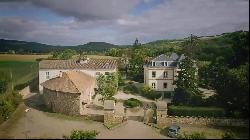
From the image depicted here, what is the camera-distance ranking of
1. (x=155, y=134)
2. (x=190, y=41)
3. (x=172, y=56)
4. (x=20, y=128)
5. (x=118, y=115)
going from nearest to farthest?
(x=155, y=134)
(x=20, y=128)
(x=118, y=115)
(x=190, y=41)
(x=172, y=56)

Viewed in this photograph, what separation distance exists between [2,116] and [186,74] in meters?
28.6

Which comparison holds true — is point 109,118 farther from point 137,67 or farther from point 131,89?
point 137,67

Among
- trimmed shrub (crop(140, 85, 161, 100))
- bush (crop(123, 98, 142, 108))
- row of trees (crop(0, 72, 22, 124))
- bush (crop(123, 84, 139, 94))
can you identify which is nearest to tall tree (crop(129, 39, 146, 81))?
bush (crop(123, 84, 139, 94))

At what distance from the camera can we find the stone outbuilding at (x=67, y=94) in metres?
45.7

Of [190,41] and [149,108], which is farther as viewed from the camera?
[190,41]

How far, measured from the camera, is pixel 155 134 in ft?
125

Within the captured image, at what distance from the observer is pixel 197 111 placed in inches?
1654

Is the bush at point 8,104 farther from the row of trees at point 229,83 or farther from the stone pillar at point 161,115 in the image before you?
the row of trees at point 229,83

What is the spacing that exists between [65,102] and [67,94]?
1.29 metres

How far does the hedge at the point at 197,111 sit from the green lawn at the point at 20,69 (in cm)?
3797

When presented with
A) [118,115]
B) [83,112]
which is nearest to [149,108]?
[118,115]

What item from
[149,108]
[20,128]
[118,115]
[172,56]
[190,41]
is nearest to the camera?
[20,128]

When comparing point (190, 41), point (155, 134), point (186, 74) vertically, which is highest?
point (190, 41)

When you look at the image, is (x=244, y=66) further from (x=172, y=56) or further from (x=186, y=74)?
(x=172, y=56)
